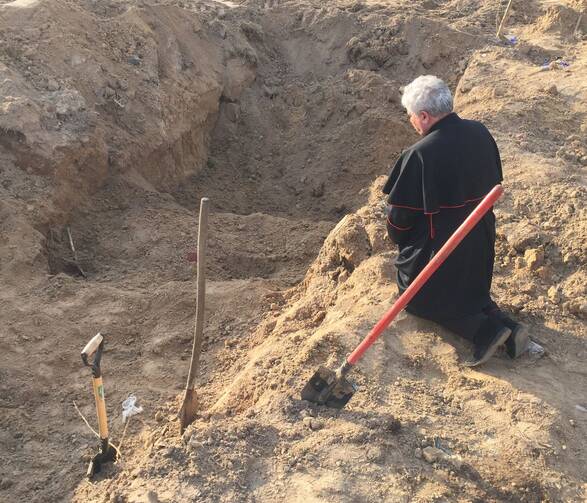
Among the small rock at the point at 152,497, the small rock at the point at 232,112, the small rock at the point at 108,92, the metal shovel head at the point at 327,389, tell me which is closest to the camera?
the small rock at the point at 152,497

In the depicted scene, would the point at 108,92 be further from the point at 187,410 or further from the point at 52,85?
the point at 187,410

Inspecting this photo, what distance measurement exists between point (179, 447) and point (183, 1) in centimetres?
724

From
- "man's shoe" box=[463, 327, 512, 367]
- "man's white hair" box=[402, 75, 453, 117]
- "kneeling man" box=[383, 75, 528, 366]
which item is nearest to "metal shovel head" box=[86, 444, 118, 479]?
"kneeling man" box=[383, 75, 528, 366]

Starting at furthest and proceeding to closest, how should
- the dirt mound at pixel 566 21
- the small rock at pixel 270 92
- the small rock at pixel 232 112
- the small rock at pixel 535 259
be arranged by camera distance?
the dirt mound at pixel 566 21 → the small rock at pixel 270 92 → the small rock at pixel 232 112 → the small rock at pixel 535 259

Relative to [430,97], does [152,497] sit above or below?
below

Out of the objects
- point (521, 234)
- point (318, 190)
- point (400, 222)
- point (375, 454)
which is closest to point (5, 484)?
point (375, 454)

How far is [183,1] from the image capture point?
322 inches

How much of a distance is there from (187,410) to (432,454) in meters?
1.25

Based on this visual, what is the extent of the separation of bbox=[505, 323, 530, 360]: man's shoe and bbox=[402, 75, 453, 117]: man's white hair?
4.22 feet

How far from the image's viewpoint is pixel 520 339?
10.5 ft

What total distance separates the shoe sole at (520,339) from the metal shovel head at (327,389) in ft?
3.30

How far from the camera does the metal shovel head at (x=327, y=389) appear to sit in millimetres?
2891

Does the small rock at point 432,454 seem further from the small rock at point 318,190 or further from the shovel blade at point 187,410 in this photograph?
the small rock at point 318,190

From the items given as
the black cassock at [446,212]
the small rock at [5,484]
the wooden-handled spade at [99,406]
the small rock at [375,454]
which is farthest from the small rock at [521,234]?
the small rock at [5,484]
